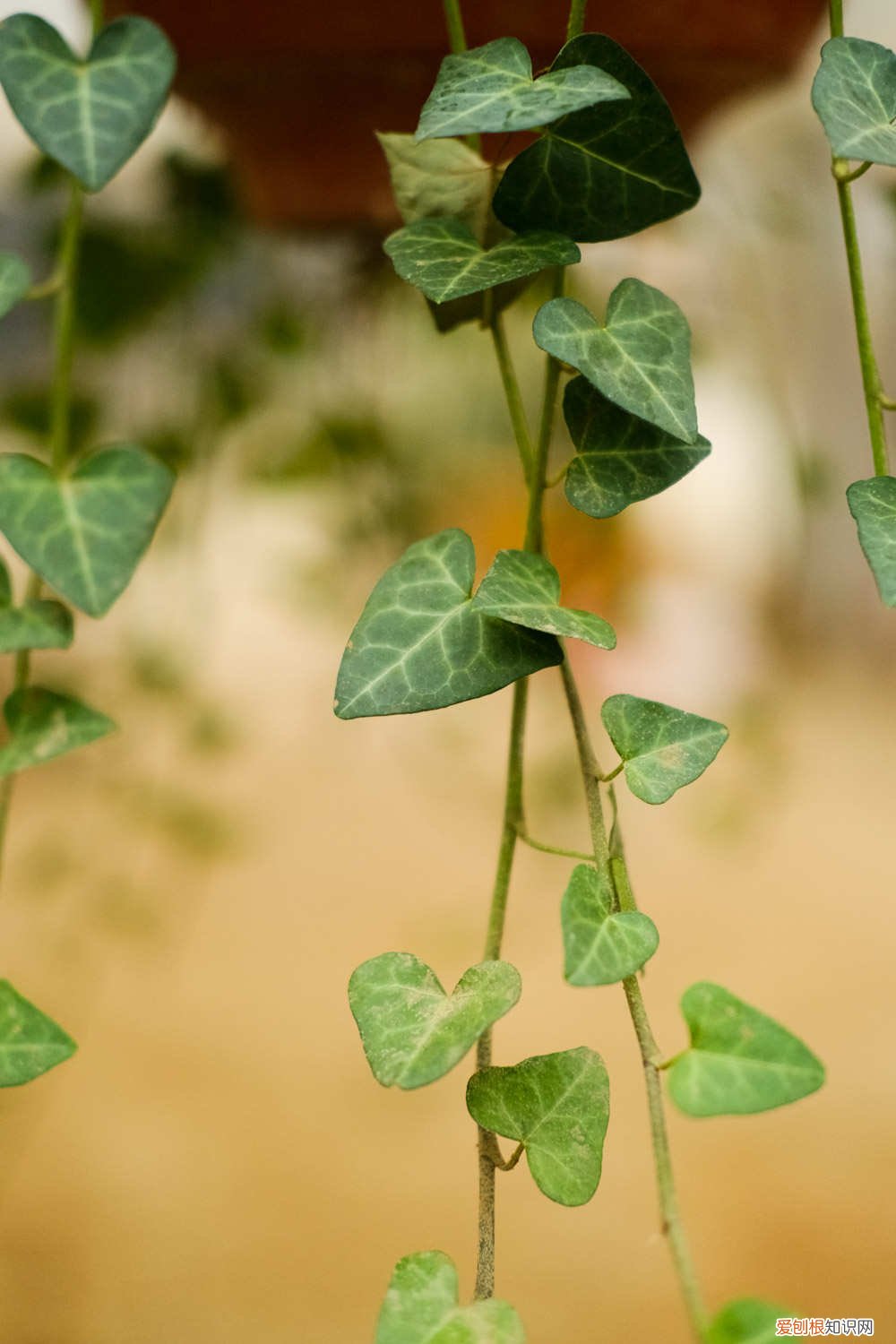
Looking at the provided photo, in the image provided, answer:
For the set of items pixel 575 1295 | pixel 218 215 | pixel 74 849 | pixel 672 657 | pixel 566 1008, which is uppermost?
pixel 218 215

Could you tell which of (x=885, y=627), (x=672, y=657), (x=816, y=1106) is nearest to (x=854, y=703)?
(x=885, y=627)

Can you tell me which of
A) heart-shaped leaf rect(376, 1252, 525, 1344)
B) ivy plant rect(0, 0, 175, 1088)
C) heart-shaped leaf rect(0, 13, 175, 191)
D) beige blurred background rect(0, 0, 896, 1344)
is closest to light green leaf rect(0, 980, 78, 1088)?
ivy plant rect(0, 0, 175, 1088)

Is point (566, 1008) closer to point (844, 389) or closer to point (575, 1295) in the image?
point (575, 1295)

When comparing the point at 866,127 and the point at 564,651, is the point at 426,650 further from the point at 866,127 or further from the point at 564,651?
the point at 866,127

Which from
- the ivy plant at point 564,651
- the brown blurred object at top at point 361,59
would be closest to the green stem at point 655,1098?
the ivy plant at point 564,651

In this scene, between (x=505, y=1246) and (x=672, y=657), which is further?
(x=672, y=657)
